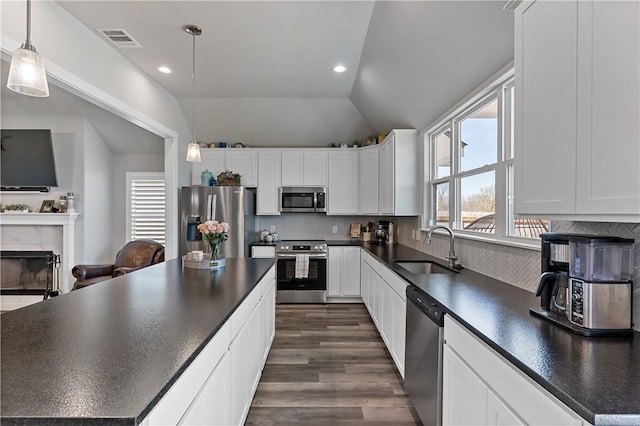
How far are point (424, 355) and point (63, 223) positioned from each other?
5032mm

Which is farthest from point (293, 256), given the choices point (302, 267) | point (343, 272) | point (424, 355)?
point (424, 355)

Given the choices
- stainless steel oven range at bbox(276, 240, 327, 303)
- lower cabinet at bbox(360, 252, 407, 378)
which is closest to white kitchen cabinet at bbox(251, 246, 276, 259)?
stainless steel oven range at bbox(276, 240, 327, 303)

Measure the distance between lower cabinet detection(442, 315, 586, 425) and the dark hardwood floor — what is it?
75 centimetres

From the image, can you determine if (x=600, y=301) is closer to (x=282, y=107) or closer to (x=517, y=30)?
(x=517, y=30)

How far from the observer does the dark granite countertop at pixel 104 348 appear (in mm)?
757

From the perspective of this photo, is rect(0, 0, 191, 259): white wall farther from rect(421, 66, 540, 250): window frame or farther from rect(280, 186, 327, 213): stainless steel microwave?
rect(421, 66, 540, 250): window frame

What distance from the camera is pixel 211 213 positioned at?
181 inches

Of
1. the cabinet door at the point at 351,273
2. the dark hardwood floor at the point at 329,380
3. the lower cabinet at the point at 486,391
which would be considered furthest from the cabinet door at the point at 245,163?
the lower cabinet at the point at 486,391

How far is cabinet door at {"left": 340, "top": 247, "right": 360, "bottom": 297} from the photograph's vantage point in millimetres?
4781

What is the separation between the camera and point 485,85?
240cm

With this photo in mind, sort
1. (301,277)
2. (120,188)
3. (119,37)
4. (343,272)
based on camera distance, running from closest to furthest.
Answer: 1. (119,37)
2. (301,277)
3. (343,272)
4. (120,188)

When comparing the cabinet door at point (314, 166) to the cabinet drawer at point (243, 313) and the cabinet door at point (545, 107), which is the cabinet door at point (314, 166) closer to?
the cabinet drawer at point (243, 313)

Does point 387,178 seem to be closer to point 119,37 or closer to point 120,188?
point 119,37

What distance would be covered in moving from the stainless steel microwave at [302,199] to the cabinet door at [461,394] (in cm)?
362
